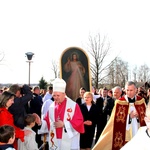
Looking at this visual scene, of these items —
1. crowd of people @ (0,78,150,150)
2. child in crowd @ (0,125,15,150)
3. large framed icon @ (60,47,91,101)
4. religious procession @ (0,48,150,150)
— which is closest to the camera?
child in crowd @ (0,125,15,150)

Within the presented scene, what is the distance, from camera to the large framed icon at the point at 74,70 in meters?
16.2

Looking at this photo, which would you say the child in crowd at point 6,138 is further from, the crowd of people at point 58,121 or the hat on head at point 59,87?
the hat on head at point 59,87

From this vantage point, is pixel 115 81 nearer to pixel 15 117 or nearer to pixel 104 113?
pixel 104 113

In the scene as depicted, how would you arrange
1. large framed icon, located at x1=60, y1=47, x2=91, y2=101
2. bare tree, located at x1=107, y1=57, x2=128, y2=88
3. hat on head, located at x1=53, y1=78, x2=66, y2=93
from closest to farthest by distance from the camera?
hat on head, located at x1=53, y1=78, x2=66, y2=93 → large framed icon, located at x1=60, y1=47, x2=91, y2=101 → bare tree, located at x1=107, y1=57, x2=128, y2=88

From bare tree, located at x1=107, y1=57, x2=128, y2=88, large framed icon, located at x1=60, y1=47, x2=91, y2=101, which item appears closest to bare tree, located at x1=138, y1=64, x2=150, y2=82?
bare tree, located at x1=107, y1=57, x2=128, y2=88

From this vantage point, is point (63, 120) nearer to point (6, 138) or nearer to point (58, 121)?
point (58, 121)

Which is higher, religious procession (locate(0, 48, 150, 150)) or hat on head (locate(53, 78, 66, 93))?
hat on head (locate(53, 78, 66, 93))

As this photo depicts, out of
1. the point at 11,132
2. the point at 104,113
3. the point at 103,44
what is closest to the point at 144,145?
the point at 11,132

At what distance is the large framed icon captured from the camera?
53.2 feet

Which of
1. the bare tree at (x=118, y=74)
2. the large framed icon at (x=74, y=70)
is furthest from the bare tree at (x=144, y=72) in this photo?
the large framed icon at (x=74, y=70)

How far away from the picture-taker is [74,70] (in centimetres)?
1628

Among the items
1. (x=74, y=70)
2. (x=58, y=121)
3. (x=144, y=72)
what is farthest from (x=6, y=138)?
(x=144, y=72)

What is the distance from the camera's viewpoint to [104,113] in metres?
10.1

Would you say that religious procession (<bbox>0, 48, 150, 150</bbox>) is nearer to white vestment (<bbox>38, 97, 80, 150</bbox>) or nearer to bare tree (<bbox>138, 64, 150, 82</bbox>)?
white vestment (<bbox>38, 97, 80, 150</bbox>)
